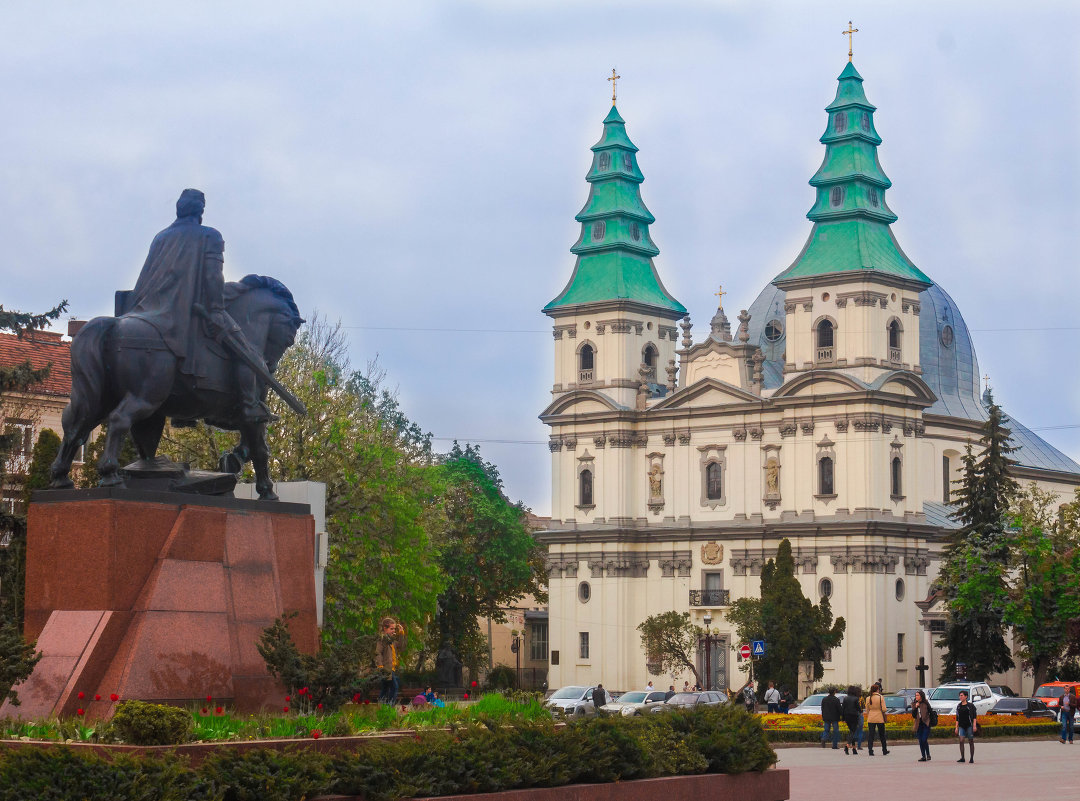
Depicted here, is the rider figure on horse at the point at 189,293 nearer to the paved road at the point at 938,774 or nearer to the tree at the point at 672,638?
the paved road at the point at 938,774

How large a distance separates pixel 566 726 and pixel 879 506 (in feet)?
221

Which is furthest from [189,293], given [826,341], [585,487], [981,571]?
[585,487]

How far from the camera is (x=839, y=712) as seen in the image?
39312mm

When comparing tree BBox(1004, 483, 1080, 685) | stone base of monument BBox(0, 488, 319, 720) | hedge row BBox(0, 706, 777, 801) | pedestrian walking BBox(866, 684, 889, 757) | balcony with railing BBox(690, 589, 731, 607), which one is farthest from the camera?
balcony with railing BBox(690, 589, 731, 607)

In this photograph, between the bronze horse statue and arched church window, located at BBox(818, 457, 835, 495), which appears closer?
the bronze horse statue

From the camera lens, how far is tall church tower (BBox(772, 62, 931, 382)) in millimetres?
84125

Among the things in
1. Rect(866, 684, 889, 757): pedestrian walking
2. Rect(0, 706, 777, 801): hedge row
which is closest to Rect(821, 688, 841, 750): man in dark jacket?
Rect(866, 684, 889, 757): pedestrian walking

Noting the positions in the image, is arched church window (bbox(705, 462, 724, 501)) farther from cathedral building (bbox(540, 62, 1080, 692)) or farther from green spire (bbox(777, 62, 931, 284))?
green spire (bbox(777, 62, 931, 284))

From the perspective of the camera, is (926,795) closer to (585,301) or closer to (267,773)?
(267,773)

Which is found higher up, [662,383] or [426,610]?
[662,383]

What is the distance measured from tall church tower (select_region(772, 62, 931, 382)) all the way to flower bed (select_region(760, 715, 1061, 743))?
36.0 m

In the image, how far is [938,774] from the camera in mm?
29562

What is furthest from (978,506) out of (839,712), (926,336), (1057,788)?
(1057,788)

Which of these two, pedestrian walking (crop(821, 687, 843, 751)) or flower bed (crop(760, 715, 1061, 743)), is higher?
pedestrian walking (crop(821, 687, 843, 751))
